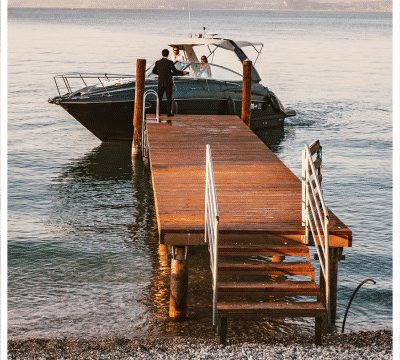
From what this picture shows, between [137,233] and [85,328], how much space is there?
5.81 meters

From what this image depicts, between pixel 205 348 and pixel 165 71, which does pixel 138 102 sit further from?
pixel 205 348

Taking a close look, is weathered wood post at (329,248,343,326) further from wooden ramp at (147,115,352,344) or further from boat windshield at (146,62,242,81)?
boat windshield at (146,62,242,81)

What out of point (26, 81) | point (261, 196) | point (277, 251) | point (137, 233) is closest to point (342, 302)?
→ point (261, 196)

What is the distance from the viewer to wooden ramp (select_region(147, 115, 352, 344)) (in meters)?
11.2

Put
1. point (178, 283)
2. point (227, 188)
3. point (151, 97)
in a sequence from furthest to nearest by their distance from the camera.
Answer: point (151, 97) < point (227, 188) < point (178, 283)

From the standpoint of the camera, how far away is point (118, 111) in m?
26.4

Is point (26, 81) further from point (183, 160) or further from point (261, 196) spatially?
point (261, 196)

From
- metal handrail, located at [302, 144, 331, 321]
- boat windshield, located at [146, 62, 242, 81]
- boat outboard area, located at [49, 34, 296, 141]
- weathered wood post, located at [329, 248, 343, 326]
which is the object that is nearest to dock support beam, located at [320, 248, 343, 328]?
weathered wood post, located at [329, 248, 343, 326]

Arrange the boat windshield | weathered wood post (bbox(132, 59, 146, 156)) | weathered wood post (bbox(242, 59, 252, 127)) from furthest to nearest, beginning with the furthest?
the boat windshield, weathered wood post (bbox(242, 59, 252, 127)), weathered wood post (bbox(132, 59, 146, 156))

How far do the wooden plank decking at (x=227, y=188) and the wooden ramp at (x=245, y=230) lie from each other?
0.01 meters

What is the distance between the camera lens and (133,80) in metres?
27.0

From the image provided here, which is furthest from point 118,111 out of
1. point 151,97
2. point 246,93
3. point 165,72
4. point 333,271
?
point 333,271

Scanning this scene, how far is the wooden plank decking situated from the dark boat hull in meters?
5.68

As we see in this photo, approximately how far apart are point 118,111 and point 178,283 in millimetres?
14697
